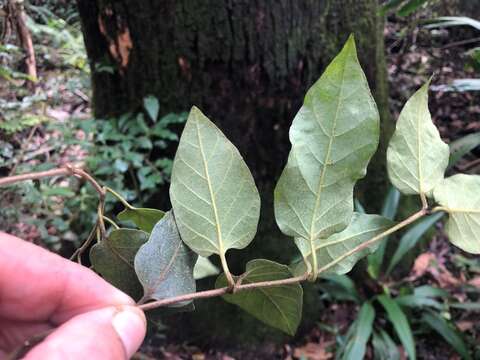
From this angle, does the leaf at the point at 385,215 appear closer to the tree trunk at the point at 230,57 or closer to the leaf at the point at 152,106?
the tree trunk at the point at 230,57

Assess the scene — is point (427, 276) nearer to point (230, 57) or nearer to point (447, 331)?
point (447, 331)

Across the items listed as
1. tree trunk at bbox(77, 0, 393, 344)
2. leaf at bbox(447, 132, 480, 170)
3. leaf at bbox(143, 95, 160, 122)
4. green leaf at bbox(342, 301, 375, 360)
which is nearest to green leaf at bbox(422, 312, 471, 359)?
green leaf at bbox(342, 301, 375, 360)

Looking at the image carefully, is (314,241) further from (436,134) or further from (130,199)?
(130,199)

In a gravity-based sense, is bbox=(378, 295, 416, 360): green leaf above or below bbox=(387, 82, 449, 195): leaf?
below

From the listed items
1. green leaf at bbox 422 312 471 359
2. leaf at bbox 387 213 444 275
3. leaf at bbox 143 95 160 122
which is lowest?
green leaf at bbox 422 312 471 359

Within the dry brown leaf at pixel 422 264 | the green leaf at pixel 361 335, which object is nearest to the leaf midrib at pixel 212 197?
the green leaf at pixel 361 335

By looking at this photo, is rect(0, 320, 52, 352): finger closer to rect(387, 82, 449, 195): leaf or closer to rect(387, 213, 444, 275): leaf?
rect(387, 82, 449, 195): leaf
